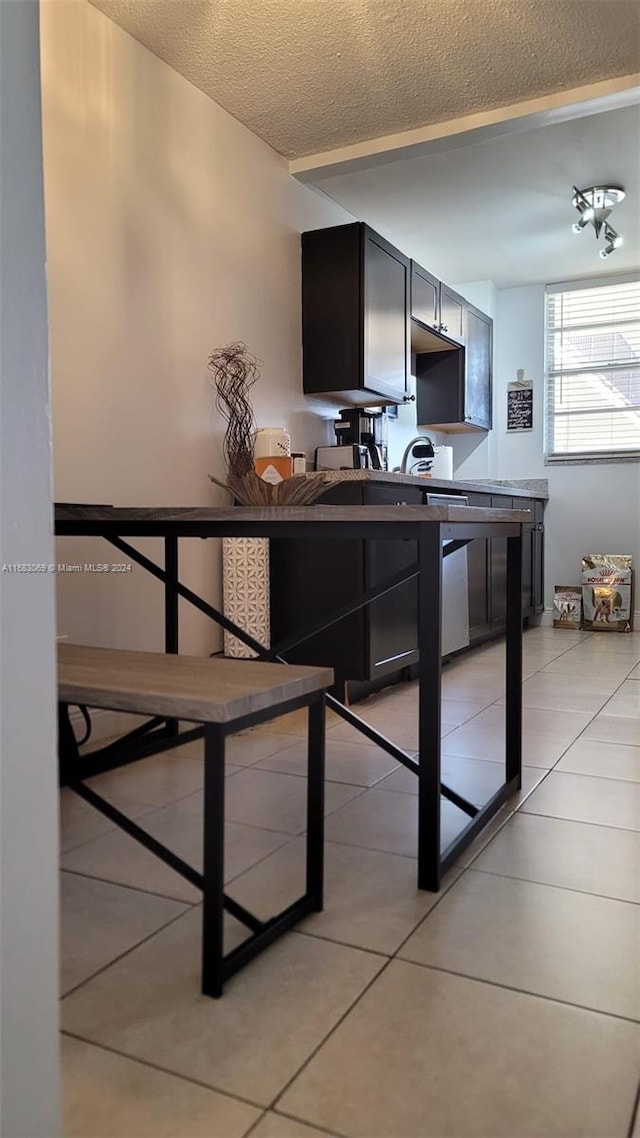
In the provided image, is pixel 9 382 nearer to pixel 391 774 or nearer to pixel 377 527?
pixel 377 527

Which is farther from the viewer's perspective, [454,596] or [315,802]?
[454,596]

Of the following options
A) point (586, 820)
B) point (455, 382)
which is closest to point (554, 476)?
point (455, 382)

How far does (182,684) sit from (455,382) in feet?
14.2

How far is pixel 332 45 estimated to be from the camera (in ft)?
9.20

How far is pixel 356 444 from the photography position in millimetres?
3904

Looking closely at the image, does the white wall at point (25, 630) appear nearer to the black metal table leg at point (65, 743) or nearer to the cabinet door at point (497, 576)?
the black metal table leg at point (65, 743)

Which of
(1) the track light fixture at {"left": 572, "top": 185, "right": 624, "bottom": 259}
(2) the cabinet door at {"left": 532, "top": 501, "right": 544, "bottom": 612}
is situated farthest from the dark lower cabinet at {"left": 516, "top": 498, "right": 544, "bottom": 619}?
(1) the track light fixture at {"left": 572, "top": 185, "right": 624, "bottom": 259}

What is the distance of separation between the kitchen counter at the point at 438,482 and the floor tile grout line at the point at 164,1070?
1124mm

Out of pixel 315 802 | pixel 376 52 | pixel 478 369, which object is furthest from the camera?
pixel 478 369

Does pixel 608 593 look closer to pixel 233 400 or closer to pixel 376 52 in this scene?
pixel 233 400

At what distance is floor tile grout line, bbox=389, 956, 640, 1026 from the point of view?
116cm

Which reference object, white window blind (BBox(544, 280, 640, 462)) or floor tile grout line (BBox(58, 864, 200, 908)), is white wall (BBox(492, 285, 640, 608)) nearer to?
white window blind (BBox(544, 280, 640, 462))

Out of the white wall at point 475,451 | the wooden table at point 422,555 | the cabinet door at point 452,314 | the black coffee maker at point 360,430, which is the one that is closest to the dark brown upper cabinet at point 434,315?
the cabinet door at point 452,314

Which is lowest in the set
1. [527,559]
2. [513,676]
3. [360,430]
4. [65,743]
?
[65,743]
